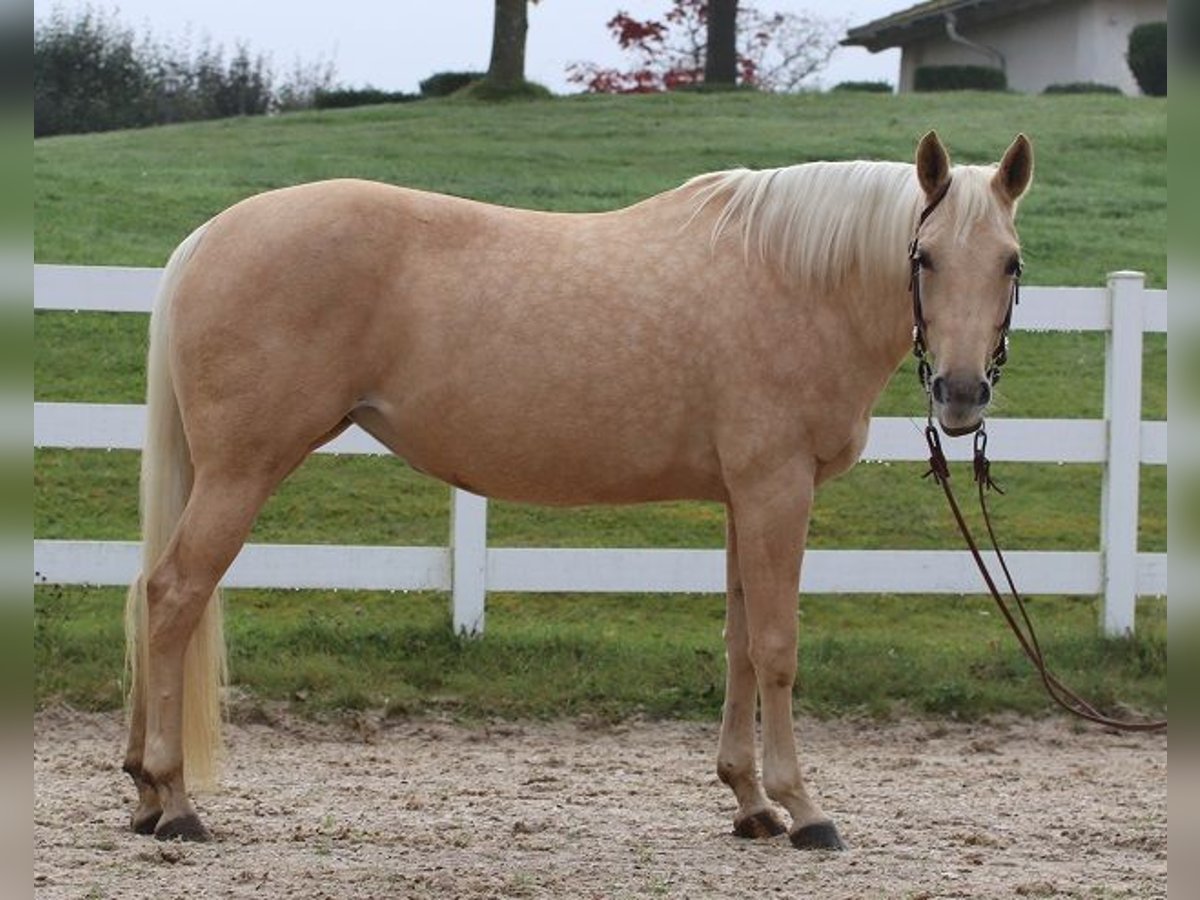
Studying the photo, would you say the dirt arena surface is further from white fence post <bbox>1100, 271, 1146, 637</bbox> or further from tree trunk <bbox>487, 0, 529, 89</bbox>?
tree trunk <bbox>487, 0, 529, 89</bbox>

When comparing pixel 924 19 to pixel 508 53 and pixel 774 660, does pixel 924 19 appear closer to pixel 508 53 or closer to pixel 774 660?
pixel 508 53

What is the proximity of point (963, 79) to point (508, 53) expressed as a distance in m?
8.81

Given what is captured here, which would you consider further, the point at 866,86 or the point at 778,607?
the point at 866,86

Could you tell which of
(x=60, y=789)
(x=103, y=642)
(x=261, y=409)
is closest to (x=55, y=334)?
(x=103, y=642)

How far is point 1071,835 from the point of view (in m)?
4.66

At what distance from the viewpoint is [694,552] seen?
668 centimetres

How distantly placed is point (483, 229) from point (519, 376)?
47 centimetres

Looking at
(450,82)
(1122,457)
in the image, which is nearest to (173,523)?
(1122,457)

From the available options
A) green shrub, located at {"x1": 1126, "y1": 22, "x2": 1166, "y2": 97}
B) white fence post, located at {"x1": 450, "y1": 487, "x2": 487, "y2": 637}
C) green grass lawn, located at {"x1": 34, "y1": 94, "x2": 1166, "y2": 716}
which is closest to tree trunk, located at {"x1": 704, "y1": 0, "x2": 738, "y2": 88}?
green shrub, located at {"x1": 1126, "y1": 22, "x2": 1166, "y2": 97}

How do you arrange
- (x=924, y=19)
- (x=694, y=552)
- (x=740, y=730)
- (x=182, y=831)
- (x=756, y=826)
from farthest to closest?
(x=924, y=19)
(x=694, y=552)
(x=740, y=730)
(x=756, y=826)
(x=182, y=831)

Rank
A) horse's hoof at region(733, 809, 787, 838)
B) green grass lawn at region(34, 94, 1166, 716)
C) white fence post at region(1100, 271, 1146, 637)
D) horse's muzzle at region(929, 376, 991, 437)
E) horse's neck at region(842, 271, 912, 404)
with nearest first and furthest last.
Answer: horse's muzzle at region(929, 376, 991, 437), horse's neck at region(842, 271, 912, 404), horse's hoof at region(733, 809, 787, 838), green grass lawn at region(34, 94, 1166, 716), white fence post at region(1100, 271, 1146, 637)

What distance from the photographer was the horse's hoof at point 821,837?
14.5 ft

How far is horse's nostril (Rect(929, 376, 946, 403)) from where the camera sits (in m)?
3.95

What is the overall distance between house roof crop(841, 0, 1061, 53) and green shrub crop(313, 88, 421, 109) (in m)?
10.8
